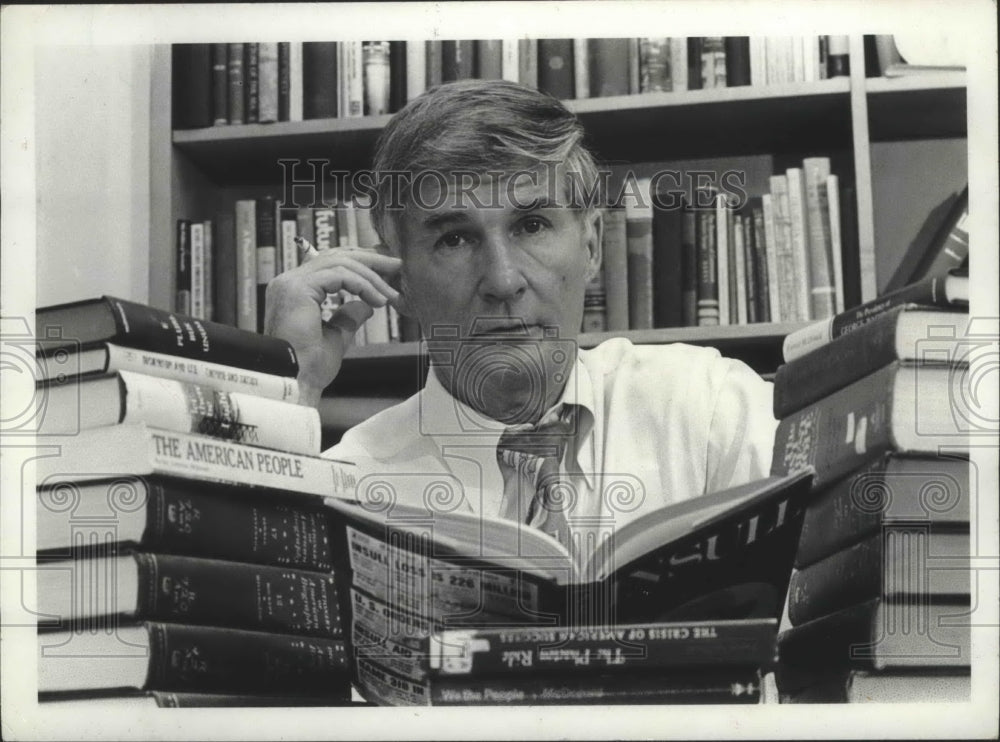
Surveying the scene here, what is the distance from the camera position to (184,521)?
3.13 feet

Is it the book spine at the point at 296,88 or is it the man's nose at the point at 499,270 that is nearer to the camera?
the man's nose at the point at 499,270

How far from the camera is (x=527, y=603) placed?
993 mm

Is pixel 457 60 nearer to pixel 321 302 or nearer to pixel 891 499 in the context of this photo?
pixel 321 302

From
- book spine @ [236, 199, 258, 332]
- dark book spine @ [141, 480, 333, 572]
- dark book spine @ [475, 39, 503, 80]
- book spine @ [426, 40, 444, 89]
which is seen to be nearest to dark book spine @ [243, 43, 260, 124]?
book spine @ [236, 199, 258, 332]

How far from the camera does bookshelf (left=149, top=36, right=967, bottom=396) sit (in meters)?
1.66

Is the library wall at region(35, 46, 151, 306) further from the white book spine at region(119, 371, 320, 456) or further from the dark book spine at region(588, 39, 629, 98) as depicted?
the dark book spine at region(588, 39, 629, 98)

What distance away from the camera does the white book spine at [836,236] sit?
172 centimetres

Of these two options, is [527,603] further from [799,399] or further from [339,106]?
[339,106]

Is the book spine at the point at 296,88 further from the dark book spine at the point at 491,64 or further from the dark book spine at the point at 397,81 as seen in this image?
the dark book spine at the point at 491,64

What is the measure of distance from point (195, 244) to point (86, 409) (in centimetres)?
89

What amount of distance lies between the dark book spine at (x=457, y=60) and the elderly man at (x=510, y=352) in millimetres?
15

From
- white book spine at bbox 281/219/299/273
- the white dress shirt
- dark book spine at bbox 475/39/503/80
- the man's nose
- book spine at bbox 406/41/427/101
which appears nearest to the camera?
the white dress shirt

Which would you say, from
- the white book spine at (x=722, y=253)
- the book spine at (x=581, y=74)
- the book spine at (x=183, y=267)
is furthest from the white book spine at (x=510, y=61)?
the book spine at (x=183, y=267)

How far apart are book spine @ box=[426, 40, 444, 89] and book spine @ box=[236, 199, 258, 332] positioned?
33 centimetres
